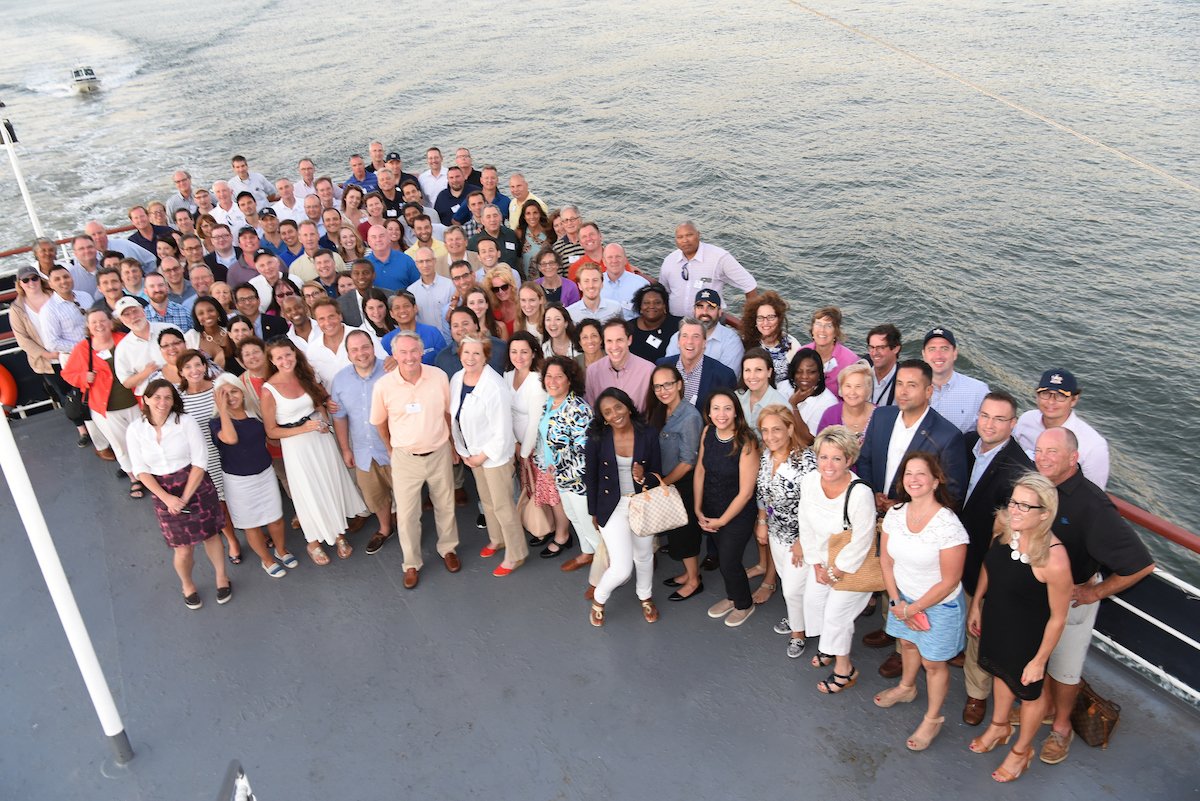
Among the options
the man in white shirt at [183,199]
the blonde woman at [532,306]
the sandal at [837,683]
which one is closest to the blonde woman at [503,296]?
the blonde woman at [532,306]

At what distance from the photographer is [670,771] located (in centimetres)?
444

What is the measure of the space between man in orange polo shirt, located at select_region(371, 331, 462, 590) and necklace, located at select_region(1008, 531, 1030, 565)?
3505mm

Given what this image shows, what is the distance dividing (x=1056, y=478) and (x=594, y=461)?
2479 mm

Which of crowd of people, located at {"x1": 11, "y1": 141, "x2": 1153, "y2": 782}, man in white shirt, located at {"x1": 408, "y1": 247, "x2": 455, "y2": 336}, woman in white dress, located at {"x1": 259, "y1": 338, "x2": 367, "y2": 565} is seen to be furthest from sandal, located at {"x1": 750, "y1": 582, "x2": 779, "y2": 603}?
man in white shirt, located at {"x1": 408, "y1": 247, "x2": 455, "y2": 336}

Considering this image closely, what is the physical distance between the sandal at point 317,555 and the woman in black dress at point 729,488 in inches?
111

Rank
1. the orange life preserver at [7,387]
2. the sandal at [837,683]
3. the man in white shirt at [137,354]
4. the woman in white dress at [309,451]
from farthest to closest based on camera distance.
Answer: the orange life preserver at [7,387]
the man in white shirt at [137,354]
the woman in white dress at [309,451]
the sandal at [837,683]

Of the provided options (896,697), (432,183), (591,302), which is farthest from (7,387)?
(896,697)

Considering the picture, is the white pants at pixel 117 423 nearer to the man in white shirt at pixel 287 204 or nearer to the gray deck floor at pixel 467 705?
the gray deck floor at pixel 467 705

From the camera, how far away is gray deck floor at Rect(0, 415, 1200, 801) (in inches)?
172

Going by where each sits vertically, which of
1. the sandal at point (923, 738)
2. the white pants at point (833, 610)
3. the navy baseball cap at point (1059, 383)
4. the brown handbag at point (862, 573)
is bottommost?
the sandal at point (923, 738)

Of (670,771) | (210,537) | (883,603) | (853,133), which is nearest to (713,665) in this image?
(670,771)

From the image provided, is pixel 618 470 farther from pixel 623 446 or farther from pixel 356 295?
pixel 356 295

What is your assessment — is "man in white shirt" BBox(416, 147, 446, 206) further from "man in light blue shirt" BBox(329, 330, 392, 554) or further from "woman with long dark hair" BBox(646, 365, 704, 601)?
"woman with long dark hair" BBox(646, 365, 704, 601)

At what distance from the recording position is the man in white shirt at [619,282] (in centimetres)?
696
